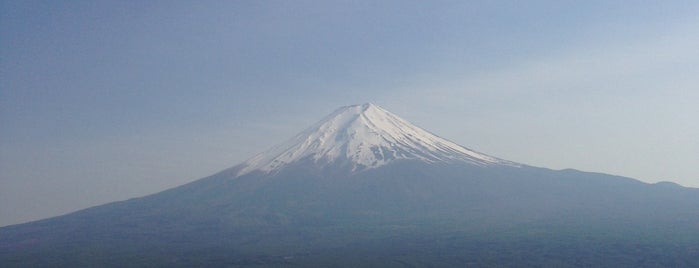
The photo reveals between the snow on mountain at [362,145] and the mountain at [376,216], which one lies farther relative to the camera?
the snow on mountain at [362,145]

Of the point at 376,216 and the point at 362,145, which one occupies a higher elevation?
the point at 362,145

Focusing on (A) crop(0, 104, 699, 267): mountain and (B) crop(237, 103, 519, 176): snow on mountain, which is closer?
(A) crop(0, 104, 699, 267): mountain

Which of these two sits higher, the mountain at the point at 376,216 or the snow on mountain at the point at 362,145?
the snow on mountain at the point at 362,145

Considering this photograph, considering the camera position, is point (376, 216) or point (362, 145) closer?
point (376, 216)

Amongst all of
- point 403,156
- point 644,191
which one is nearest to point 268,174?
point 403,156

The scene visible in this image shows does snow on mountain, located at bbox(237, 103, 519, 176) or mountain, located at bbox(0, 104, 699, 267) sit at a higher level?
snow on mountain, located at bbox(237, 103, 519, 176)
